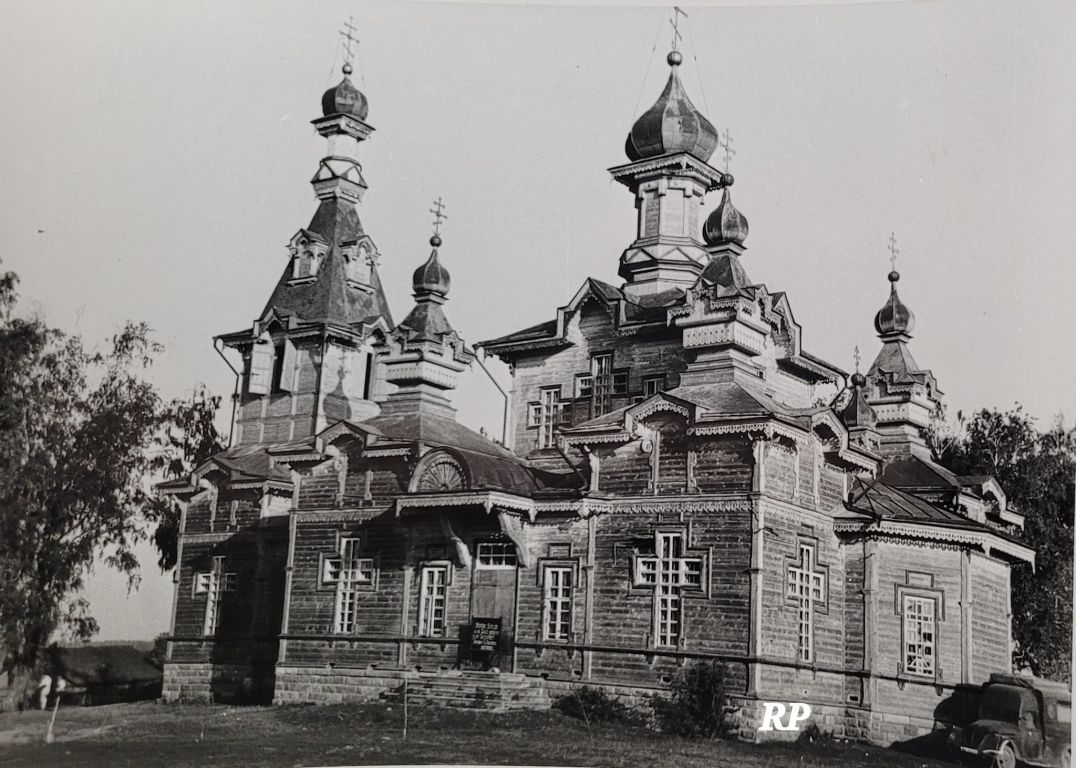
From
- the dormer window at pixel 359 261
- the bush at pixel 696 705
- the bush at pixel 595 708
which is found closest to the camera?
the bush at pixel 696 705

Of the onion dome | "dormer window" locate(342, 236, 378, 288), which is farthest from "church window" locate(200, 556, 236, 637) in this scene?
the onion dome

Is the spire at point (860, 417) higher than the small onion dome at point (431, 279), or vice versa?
the small onion dome at point (431, 279)

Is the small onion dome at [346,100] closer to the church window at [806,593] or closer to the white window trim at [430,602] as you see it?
the white window trim at [430,602]

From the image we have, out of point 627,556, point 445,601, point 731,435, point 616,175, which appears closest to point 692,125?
point 616,175

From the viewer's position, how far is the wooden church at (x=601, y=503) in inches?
752

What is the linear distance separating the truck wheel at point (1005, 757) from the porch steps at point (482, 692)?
5.85 meters

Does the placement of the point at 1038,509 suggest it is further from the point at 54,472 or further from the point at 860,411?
the point at 54,472

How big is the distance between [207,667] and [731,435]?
8996mm

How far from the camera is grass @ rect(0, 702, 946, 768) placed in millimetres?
17219

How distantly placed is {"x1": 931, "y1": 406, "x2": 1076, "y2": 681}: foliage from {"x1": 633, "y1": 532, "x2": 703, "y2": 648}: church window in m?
4.17

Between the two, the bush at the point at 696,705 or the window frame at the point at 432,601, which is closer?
the bush at the point at 696,705

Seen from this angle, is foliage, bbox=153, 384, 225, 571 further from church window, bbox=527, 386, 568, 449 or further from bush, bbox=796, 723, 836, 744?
bush, bbox=796, 723, 836, 744

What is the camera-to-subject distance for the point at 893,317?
18.7 m

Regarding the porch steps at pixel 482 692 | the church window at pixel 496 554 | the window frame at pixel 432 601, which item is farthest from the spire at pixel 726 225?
the porch steps at pixel 482 692
